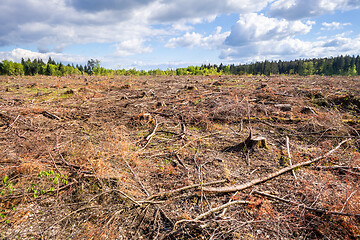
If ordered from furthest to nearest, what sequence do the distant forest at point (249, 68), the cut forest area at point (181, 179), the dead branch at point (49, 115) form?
the distant forest at point (249, 68) < the dead branch at point (49, 115) < the cut forest area at point (181, 179)

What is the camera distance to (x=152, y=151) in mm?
5203

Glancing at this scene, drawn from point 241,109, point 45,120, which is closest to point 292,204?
point 241,109

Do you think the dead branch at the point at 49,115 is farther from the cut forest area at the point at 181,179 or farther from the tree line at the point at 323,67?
the tree line at the point at 323,67

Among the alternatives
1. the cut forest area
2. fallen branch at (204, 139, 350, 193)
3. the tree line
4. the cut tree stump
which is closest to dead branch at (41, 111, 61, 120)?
the cut forest area

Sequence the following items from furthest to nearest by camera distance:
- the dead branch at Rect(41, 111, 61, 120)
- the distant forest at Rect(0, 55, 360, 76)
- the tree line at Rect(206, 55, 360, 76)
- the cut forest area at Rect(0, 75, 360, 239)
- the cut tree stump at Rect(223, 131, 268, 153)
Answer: the tree line at Rect(206, 55, 360, 76)
the distant forest at Rect(0, 55, 360, 76)
the dead branch at Rect(41, 111, 61, 120)
the cut tree stump at Rect(223, 131, 268, 153)
the cut forest area at Rect(0, 75, 360, 239)

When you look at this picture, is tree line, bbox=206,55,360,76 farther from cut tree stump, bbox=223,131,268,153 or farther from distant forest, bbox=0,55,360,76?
cut tree stump, bbox=223,131,268,153

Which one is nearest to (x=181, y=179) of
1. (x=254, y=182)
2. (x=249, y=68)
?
(x=254, y=182)

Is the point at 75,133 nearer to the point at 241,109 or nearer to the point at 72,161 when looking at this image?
the point at 72,161

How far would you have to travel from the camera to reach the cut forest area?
2.78 m

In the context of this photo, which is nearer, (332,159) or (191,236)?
(191,236)

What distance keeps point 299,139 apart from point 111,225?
5838 millimetres

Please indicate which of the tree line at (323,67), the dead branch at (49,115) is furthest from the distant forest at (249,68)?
the dead branch at (49,115)

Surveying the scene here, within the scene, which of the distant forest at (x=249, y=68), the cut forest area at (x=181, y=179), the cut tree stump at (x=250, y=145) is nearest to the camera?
the cut forest area at (x=181, y=179)

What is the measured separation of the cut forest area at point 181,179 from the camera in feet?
9.11
